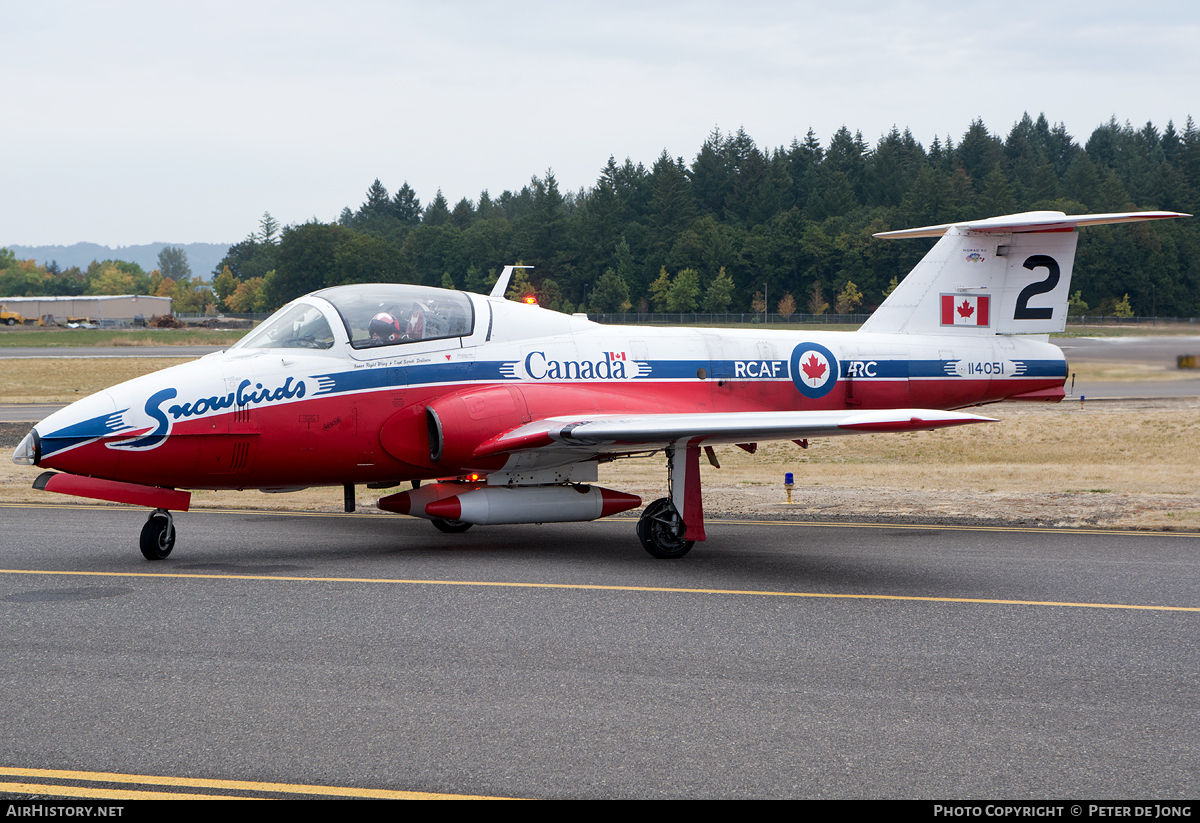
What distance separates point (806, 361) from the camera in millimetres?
13859

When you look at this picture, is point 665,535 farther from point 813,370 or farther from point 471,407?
point 813,370

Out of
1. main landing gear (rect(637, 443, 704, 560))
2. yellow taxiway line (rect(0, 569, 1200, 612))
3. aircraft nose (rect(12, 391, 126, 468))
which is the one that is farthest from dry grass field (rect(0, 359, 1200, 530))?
aircraft nose (rect(12, 391, 126, 468))

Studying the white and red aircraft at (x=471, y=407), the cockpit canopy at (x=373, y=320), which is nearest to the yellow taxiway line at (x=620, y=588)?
the white and red aircraft at (x=471, y=407)

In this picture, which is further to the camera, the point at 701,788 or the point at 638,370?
the point at 638,370

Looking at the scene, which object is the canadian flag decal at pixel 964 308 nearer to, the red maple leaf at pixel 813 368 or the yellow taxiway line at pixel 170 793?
the red maple leaf at pixel 813 368

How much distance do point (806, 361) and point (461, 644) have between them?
742 centimetres

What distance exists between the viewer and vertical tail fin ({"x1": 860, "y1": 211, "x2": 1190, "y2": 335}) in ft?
48.2

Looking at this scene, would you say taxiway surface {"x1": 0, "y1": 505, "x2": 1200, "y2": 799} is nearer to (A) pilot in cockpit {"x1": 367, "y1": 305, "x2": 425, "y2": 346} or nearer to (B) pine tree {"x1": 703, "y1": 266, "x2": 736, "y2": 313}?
(A) pilot in cockpit {"x1": 367, "y1": 305, "x2": 425, "y2": 346}

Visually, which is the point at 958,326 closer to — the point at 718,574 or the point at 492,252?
the point at 718,574

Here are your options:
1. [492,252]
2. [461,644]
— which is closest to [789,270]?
[492,252]

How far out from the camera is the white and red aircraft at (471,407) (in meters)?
10.7

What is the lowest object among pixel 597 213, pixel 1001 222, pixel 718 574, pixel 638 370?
pixel 718 574

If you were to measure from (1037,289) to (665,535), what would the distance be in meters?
6.70

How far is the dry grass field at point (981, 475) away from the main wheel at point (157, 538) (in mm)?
4790
